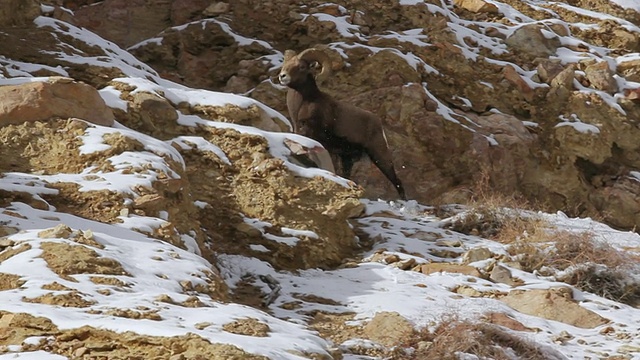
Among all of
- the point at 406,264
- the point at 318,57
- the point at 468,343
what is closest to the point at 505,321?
the point at 468,343

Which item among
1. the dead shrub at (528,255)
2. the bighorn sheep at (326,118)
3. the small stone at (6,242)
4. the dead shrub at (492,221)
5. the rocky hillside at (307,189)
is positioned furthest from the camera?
the bighorn sheep at (326,118)

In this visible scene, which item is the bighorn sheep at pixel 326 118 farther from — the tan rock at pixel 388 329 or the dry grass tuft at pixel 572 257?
the tan rock at pixel 388 329

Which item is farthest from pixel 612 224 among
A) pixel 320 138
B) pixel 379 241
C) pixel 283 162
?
pixel 283 162

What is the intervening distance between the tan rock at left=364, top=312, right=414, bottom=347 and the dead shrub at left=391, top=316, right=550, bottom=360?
0.09 meters

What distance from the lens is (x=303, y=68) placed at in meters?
12.6

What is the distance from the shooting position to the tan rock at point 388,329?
258 inches

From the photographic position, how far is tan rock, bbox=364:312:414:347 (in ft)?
21.5

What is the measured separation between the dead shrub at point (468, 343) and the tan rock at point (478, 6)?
12532 mm

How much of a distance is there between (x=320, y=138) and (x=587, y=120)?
6102 mm

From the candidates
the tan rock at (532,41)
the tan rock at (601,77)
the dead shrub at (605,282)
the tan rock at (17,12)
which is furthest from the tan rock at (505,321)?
the tan rock at (532,41)

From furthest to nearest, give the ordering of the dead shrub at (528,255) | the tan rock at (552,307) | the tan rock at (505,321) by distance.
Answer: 1. the dead shrub at (528,255)
2. the tan rock at (552,307)
3. the tan rock at (505,321)

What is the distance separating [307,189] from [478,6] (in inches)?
401

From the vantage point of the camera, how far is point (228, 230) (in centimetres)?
895

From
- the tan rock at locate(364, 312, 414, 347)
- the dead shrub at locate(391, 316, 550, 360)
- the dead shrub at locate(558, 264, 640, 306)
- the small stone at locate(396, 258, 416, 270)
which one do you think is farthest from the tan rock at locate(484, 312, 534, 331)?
the dead shrub at locate(558, 264, 640, 306)
